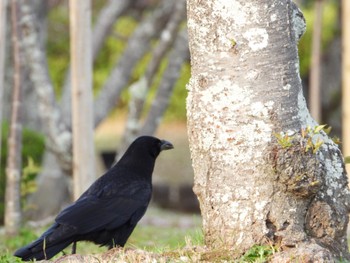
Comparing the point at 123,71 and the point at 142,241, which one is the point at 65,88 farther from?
the point at 142,241

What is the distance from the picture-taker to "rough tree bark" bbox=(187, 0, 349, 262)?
531 centimetres

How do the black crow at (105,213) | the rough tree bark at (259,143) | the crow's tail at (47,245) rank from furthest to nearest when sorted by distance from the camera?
1. the black crow at (105,213)
2. the crow's tail at (47,245)
3. the rough tree bark at (259,143)

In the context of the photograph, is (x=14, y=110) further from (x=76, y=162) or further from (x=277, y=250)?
(x=277, y=250)

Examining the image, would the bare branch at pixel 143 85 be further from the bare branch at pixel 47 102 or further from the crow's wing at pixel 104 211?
the crow's wing at pixel 104 211

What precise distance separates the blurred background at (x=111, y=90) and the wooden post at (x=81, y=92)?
18 cm

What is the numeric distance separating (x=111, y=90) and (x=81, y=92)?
16.0 feet

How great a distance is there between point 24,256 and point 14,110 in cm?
404

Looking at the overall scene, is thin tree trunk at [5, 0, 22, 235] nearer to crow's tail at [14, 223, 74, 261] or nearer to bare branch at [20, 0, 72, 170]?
bare branch at [20, 0, 72, 170]

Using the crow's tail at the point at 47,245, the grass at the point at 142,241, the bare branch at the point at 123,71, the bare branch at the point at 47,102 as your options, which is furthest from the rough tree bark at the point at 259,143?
the bare branch at the point at 123,71

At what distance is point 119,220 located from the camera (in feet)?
A: 20.6

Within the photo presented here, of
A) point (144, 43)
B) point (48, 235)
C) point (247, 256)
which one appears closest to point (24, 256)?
point (48, 235)

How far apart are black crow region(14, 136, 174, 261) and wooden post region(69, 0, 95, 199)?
216 centimetres

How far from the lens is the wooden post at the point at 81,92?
8.96m

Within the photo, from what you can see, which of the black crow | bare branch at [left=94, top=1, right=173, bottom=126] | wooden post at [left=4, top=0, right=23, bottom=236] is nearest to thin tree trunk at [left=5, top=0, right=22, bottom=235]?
wooden post at [left=4, top=0, right=23, bottom=236]
